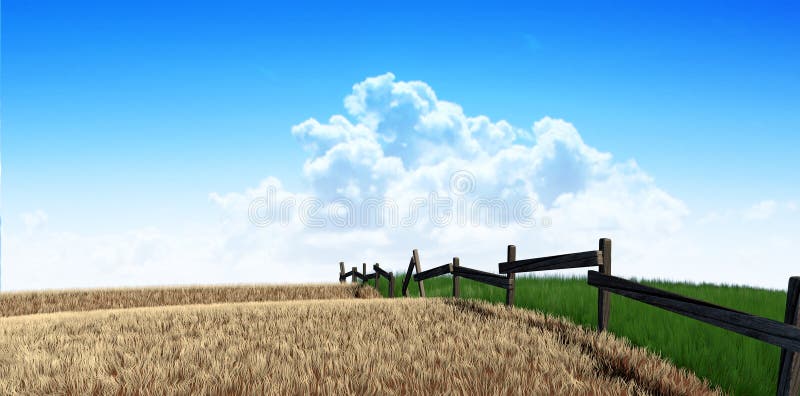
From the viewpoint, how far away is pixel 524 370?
7289 millimetres

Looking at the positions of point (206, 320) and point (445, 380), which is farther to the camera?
point (206, 320)

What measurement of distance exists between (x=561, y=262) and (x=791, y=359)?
17.8 ft

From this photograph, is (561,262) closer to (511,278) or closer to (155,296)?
(511,278)

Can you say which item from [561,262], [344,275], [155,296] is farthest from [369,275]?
[561,262]

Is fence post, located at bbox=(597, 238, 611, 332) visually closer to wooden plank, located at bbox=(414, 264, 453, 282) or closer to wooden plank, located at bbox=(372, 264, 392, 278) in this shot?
wooden plank, located at bbox=(414, 264, 453, 282)

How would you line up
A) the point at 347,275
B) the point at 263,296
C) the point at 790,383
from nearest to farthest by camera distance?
the point at 790,383 < the point at 263,296 < the point at 347,275

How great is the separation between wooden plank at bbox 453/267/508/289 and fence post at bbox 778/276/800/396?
8.05 metres

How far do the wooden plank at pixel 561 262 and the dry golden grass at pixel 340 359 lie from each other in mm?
1006

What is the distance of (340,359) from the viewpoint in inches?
305

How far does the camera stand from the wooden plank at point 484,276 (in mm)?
14094

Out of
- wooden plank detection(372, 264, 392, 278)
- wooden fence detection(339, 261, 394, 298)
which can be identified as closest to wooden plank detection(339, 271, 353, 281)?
wooden fence detection(339, 261, 394, 298)

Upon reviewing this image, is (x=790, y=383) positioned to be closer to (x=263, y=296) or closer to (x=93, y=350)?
(x=93, y=350)

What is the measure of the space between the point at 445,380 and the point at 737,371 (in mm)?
3893

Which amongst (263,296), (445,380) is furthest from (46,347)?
(263,296)
